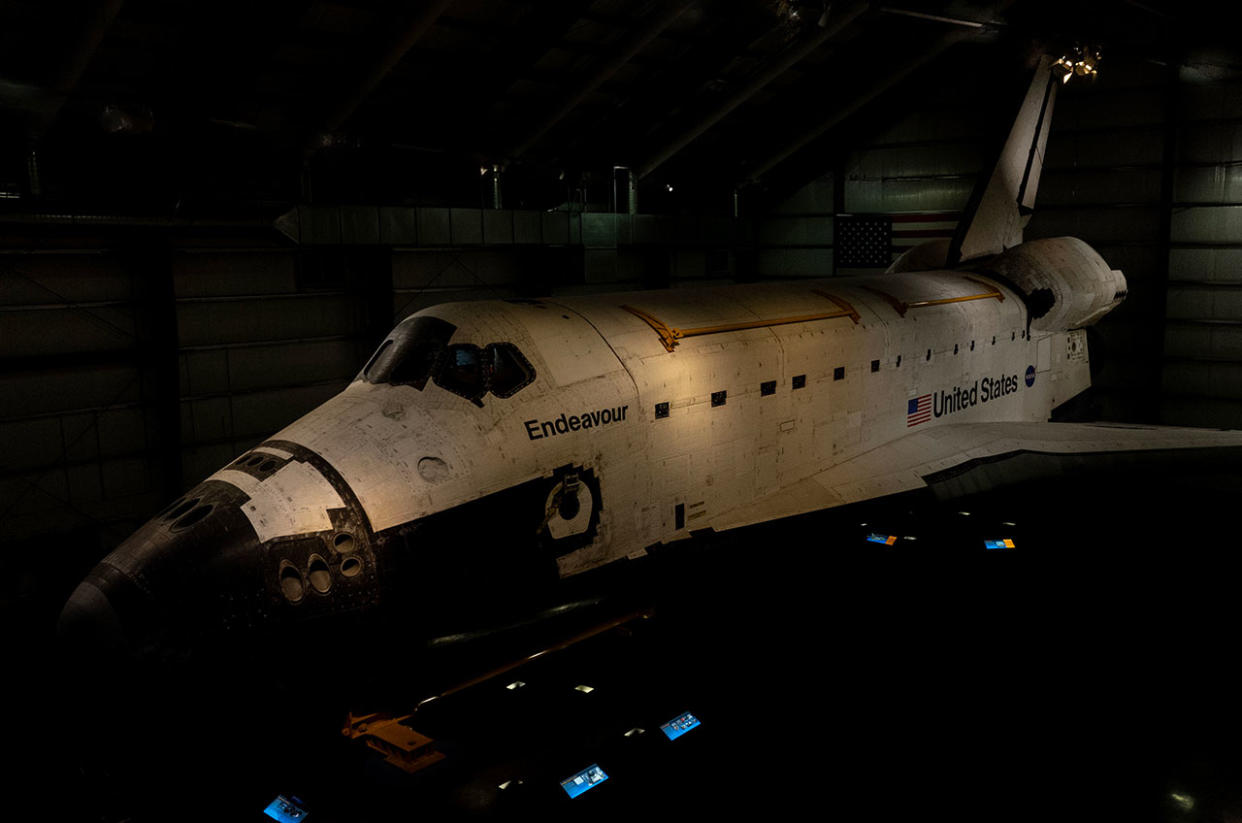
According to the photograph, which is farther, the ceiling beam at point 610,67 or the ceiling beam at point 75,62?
the ceiling beam at point 610,67

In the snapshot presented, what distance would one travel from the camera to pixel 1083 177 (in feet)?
44.7

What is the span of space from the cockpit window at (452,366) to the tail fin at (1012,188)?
23.4ft

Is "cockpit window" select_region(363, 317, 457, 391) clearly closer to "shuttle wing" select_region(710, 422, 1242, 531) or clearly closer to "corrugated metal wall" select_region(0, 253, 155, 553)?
"shuttle wing" select_region(710, 422, 1242, 531)

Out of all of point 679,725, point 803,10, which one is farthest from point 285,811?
point 803,10

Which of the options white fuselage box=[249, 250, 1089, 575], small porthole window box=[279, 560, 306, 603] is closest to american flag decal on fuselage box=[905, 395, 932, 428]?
white fuselage box=[249, 250, 1089, 575]

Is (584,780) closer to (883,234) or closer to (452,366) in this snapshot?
(452,366)

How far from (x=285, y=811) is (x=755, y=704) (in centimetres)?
258

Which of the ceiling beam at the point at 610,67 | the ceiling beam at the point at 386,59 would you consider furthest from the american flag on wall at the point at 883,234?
the ceiling beam at the point at 386,59

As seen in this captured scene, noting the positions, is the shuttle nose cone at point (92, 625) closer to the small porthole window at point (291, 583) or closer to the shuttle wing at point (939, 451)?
the small porthole window at point (291, 583)

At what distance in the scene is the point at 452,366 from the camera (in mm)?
4797

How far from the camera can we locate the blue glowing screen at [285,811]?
13.3 ft

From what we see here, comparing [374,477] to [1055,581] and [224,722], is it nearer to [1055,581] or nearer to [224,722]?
[224,722]

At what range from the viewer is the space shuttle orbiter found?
12.6 ft

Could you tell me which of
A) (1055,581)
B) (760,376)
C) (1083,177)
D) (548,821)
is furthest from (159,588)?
(1083,177)
